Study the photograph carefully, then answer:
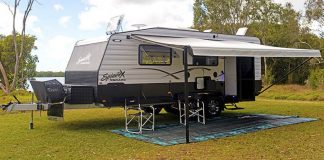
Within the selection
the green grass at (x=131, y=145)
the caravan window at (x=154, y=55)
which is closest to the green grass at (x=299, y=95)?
the green grass at (x=131, y=145)

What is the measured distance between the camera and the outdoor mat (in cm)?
792

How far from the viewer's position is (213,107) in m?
11.0

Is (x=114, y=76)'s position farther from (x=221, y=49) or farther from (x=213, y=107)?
(x=213, y=107)

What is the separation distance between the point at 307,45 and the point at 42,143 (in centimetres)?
2263

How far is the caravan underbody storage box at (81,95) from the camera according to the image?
9.03 meters

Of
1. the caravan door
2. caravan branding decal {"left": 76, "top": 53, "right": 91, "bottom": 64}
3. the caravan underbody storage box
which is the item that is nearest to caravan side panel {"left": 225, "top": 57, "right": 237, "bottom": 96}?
the caravan door

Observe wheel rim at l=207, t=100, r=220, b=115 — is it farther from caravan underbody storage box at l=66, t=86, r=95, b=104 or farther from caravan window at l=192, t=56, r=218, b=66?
caravan underbody storage box at l=66, t=86, r=95, b=104

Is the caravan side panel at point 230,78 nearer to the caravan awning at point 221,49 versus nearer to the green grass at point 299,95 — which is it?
the caravan awning at point 221,49

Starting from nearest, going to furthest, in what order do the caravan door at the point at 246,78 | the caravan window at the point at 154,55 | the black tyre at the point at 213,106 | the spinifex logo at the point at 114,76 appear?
the spinifex logo at the point at 114,76 < the caravan window at the point at 154,55 < the black tyre at the point at 213,106 < the caravan door at the point at 246,78

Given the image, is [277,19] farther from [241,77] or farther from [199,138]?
[199,138]

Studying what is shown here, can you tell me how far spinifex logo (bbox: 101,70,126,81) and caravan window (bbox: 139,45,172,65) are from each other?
64 centimetres

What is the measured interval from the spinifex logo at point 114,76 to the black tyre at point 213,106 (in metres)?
2.83

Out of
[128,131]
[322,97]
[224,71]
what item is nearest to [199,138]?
[128,131]

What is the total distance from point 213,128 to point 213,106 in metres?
1.95
